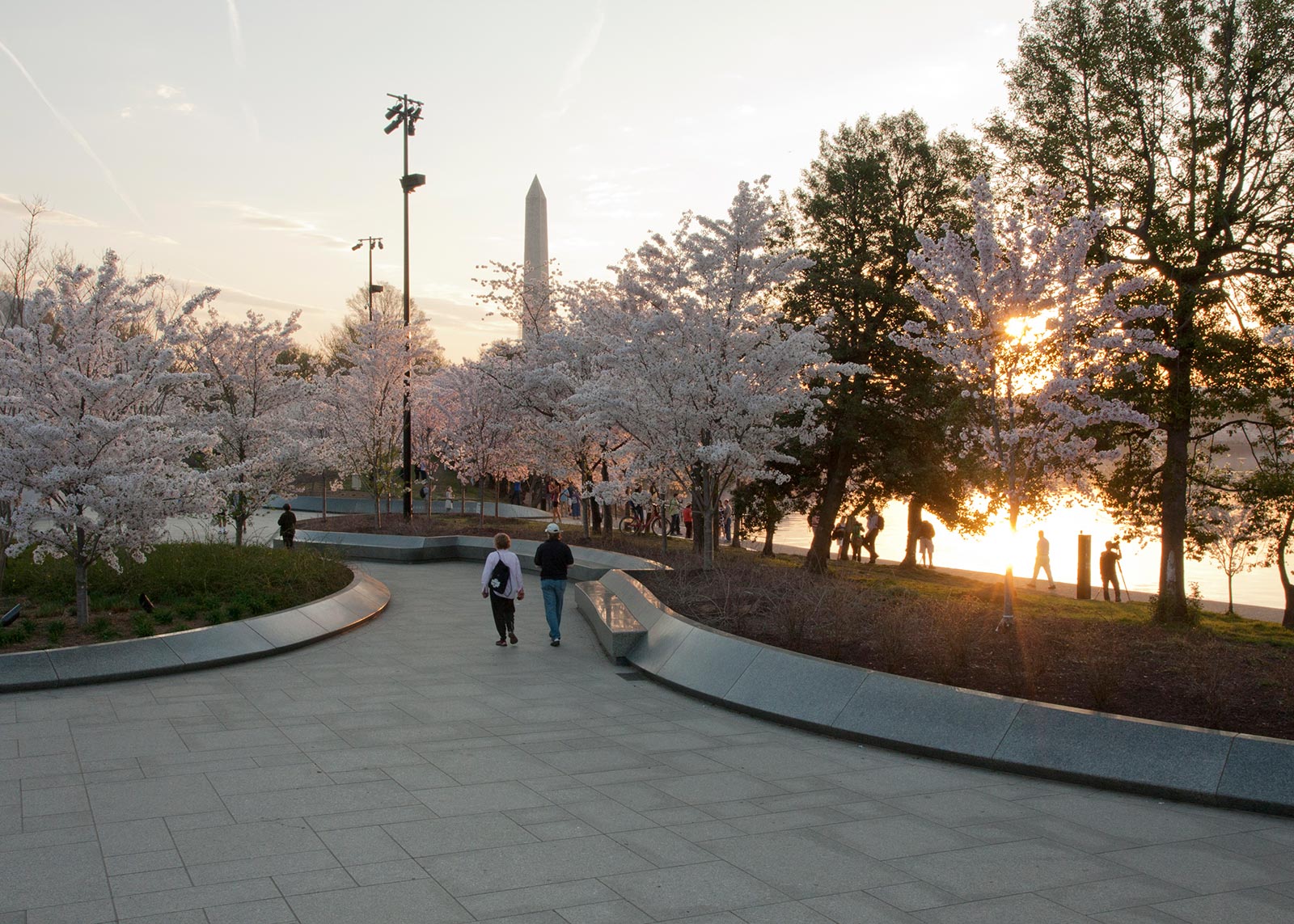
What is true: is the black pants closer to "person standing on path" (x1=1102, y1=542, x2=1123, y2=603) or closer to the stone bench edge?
the stone bench edge

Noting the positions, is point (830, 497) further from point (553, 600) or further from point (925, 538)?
point (553, 600)

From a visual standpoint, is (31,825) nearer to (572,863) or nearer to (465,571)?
(572,863)

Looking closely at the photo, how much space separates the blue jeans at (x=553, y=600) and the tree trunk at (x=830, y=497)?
11158 millimetres

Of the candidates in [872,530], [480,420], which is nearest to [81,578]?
[480,420]

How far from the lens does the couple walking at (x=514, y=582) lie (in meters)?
12.5

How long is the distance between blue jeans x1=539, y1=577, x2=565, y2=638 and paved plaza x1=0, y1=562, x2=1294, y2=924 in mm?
3358

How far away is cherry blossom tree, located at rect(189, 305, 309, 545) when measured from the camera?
19547 mm

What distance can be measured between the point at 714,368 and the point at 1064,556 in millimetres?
21328

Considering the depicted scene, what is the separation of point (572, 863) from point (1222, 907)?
3.34 meters

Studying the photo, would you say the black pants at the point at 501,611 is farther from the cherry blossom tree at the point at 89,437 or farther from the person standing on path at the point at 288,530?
the person standing on path at the point at 288,530

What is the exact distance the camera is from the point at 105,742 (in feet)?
25.4

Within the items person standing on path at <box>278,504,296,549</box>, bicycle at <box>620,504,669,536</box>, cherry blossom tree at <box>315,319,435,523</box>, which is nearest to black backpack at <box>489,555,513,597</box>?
person standing on path at <box>278,504,296,549</box>

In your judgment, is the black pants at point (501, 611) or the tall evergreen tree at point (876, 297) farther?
the tall evergreen tree at point (876, 297)

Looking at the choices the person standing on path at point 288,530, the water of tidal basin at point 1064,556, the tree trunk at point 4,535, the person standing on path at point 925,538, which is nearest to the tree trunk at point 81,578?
the tree trunk at point 4,535
